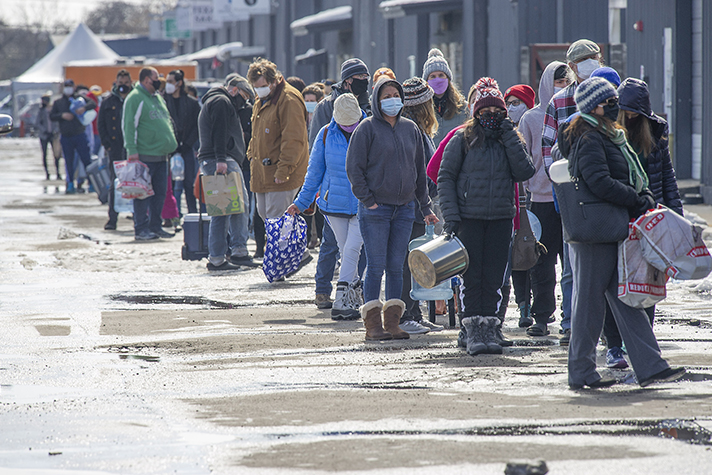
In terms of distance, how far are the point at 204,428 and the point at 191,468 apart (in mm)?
648

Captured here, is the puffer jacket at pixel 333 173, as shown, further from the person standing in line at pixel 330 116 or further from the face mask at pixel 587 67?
the face mask at pixel 587 67

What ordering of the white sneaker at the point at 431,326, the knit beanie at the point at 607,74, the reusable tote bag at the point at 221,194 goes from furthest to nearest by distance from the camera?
the reusable tote bag at the point at 221,194, the white sneaker at the point at 431,326, the knit beanie at the point at 607,74

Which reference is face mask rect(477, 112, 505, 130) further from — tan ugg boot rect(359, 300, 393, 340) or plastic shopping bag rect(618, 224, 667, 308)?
tan ugg boot rect(359, 300, 393, 340)

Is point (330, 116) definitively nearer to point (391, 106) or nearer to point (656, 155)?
point (391, 106)

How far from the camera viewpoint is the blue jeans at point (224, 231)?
37.2 ft

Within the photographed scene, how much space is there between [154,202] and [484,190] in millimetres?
8322

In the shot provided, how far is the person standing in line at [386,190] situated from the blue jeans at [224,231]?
3.97 m

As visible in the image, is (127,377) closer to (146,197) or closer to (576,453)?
(576,453)

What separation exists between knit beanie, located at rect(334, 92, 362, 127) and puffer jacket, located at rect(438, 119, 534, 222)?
155cm

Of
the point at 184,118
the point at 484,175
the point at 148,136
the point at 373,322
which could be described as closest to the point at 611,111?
the point at 484,175

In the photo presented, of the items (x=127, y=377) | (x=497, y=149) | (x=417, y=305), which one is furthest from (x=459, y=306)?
(x=127, y=377)

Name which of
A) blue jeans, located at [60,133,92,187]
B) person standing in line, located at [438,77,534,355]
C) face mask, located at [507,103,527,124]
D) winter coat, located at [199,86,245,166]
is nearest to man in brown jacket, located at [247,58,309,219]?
winter coat, located at [199,86,245,166]

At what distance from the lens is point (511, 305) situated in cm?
908

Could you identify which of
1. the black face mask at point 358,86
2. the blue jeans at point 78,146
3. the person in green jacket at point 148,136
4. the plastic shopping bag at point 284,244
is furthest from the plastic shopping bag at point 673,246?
the blue jeans at point 78,146
